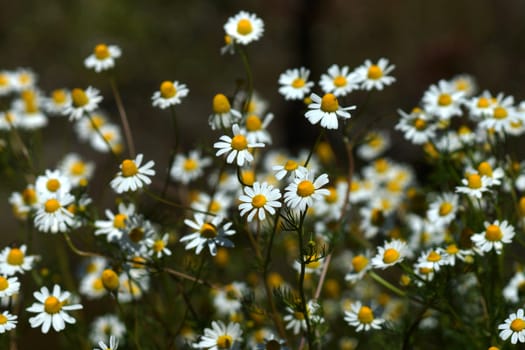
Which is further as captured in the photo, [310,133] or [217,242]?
[310,133]

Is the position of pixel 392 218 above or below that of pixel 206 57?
below

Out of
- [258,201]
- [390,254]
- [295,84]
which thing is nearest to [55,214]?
[258,201]

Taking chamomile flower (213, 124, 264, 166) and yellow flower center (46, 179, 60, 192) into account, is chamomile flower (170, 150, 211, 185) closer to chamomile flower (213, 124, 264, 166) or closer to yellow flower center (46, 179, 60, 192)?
yellow flower center (46, 179, 60, 192)

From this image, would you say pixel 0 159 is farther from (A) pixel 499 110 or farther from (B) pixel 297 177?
(A) pixel 499 110

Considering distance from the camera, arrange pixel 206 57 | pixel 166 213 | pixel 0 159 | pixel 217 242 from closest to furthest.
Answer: pixel 217 242 < pixel 166 213 < pixel 0 159 < pixel 206 57

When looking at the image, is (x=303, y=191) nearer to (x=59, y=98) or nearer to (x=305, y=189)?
(x=305, y=189)

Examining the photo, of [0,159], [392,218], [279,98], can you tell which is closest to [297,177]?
[392,218]
